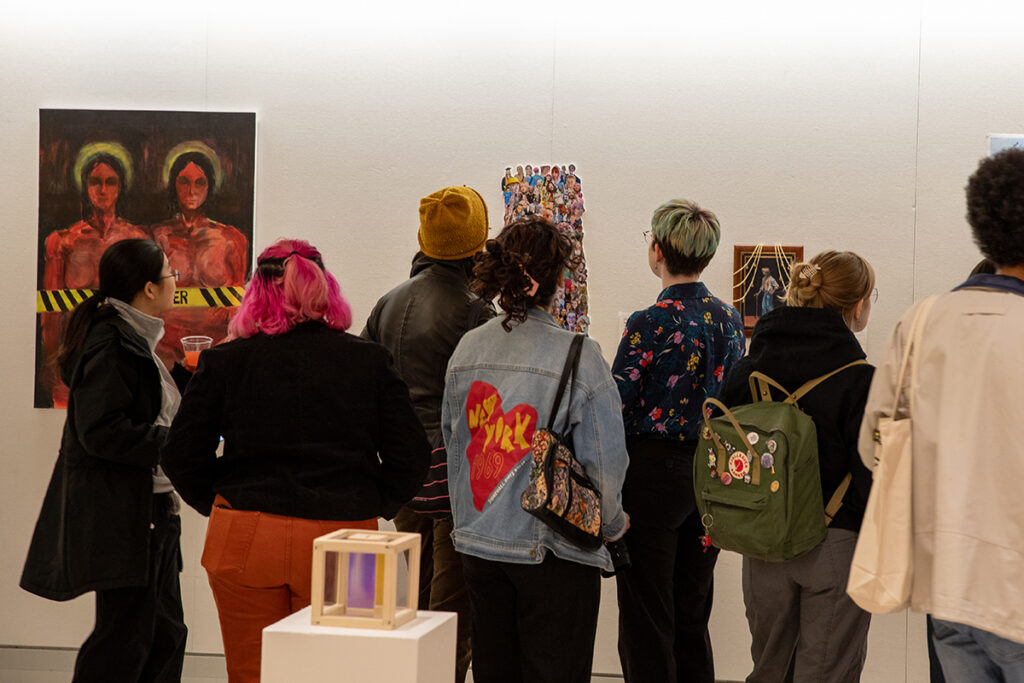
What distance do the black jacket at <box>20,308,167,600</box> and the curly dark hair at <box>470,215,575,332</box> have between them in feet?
3.87

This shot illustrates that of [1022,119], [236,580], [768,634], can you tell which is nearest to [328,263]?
[236,580]

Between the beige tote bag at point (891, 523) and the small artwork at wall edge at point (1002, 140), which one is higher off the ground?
the small artwork at wall edge at point (1002, 140)

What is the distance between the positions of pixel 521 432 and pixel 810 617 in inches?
37.1

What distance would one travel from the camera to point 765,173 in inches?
181

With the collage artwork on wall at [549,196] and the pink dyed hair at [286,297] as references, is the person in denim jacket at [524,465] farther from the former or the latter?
the collage artwork on wall at [549,196]

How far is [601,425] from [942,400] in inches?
34.5

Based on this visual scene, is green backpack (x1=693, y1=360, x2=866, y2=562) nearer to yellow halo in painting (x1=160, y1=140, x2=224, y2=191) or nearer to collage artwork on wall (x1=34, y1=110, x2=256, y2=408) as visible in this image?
collage artwork on wall (x1=34, y1=110, x2=256, y2=408)

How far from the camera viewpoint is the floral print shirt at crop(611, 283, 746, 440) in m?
3.32

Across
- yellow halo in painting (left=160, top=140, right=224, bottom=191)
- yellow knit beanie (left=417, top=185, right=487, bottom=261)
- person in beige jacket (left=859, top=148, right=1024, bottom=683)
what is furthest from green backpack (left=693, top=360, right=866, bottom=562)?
yellow halo in painting (left=160, top=140, right=224, bottom=191)

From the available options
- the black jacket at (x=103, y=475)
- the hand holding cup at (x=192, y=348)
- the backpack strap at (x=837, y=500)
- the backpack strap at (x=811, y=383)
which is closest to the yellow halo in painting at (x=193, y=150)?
the hand holding cup at (x=192, y=348)

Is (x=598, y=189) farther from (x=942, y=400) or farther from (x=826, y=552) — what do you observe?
(x=942, y=400)

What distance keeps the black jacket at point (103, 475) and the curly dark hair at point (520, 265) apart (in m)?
1.18

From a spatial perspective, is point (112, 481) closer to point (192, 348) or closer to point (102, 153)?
point (192, 348)

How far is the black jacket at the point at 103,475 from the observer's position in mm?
3248
